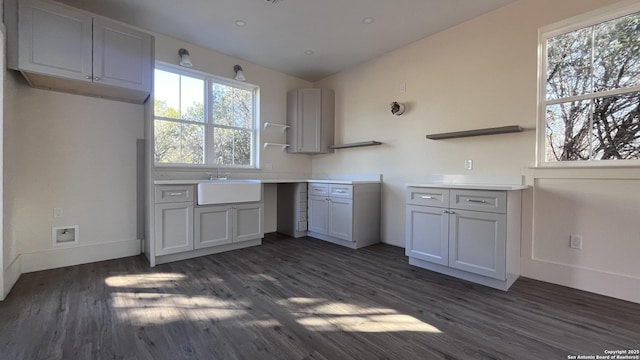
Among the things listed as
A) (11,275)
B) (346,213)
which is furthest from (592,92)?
(11,275)

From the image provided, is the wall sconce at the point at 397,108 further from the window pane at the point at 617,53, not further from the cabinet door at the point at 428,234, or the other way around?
the window pane at the point at 617,53

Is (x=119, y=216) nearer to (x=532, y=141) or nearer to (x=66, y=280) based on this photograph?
(x=66, y=280)

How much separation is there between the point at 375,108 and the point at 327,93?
98cm

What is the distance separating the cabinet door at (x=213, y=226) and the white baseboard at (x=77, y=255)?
33.1 inches

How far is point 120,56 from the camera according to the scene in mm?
2920

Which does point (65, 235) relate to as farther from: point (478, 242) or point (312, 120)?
point (478, 242)

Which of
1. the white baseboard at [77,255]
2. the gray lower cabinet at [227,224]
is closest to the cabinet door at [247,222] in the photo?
the gray lower cabinet at [227,224]

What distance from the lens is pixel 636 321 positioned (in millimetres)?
1936

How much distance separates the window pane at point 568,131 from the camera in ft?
8.42

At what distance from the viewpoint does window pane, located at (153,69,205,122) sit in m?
3.69

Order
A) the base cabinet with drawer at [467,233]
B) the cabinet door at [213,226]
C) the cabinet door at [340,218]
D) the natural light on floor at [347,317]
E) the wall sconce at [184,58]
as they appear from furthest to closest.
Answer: the cabinet door at [340,218] < the wall sconce at [184,58] < the cabinet door at [213,226] < the base cabinet with drawer at [467,233] < the natural light on floor at [347,317]

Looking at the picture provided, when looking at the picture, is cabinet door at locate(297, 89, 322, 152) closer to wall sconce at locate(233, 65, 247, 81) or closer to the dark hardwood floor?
wall sconce at locate(233, 65, 247, 81)

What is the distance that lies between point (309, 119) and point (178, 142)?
205cm

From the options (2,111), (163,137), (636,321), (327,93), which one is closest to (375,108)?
(327,93)
